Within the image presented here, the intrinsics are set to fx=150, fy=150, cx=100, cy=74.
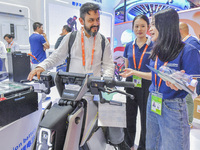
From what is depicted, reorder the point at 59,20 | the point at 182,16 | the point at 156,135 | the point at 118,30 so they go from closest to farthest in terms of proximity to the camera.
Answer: the point at 156,135 < the point at 182,16 < the point at 59,20 < the point at 118,30

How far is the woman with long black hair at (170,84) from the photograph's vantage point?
97 cm

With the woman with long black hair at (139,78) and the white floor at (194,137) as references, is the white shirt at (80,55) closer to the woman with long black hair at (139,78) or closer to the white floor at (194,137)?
the woman with long black hair at (139,78)

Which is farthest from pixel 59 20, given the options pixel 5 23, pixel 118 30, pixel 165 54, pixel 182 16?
pixel 165 54

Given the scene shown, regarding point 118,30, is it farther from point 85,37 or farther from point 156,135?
point 156,135

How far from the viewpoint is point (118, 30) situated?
7.42 m

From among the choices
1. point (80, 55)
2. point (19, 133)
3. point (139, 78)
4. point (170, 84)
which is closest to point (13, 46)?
point (80, 55)

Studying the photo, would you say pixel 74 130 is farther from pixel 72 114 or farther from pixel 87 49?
pixel 87 49

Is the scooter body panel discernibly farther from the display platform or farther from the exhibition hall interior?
the display platform

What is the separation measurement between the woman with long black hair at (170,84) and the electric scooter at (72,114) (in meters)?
0.40

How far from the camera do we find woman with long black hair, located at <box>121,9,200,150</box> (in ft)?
3.20

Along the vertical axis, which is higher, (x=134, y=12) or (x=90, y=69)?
(x=134, y=12)

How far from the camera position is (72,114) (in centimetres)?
→ 76

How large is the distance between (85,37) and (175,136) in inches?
46.1

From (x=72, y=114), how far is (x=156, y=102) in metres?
0.67
